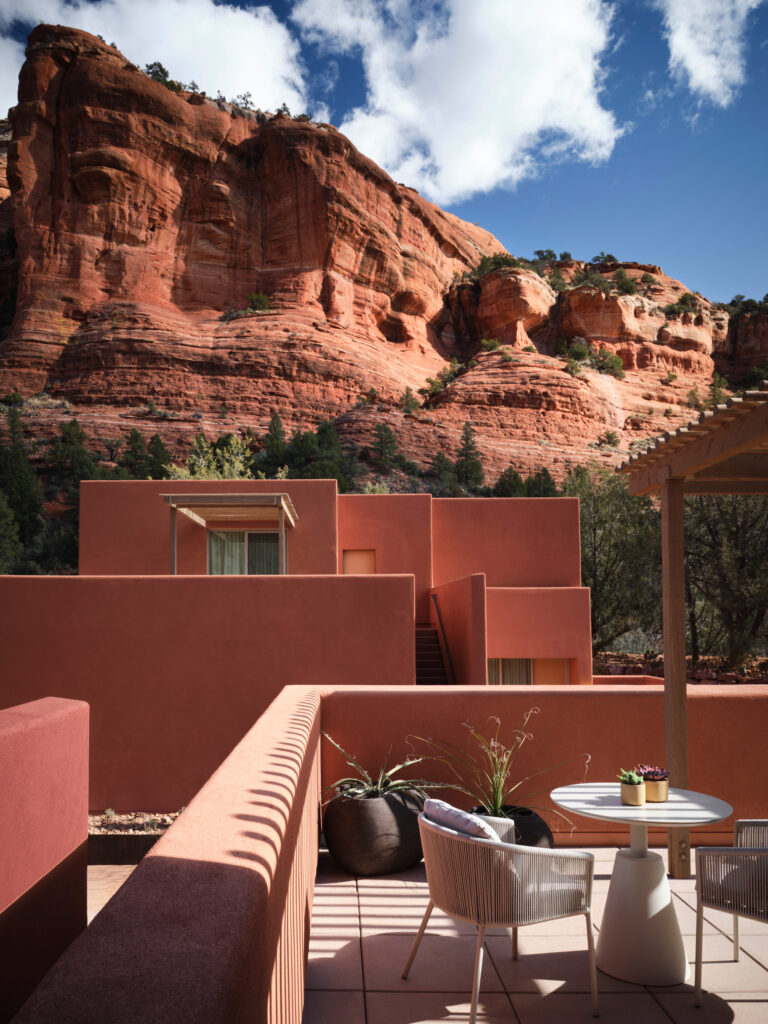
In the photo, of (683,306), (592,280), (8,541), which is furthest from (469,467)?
(683,306)

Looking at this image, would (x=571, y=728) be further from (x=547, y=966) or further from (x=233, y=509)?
(x=233, y=509)

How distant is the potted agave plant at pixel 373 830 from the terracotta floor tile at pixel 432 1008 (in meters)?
1.19

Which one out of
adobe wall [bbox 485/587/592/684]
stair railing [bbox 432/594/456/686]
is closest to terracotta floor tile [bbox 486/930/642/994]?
stair railing [bbox 432/594/456/686]

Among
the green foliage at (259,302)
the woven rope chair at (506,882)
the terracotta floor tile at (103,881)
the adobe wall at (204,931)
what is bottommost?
the terracotta floor tile at (103,881)

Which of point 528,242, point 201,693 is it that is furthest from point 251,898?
point 528,242

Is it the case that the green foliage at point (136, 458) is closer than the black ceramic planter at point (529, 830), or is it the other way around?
the black ceramic planter at point (529, 830)

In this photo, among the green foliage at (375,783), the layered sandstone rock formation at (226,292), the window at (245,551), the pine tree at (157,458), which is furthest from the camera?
the layered sandstone rock formation at (226,292)

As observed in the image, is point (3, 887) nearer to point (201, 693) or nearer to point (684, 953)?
point (684, 953)

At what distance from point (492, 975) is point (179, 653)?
6.04 meters

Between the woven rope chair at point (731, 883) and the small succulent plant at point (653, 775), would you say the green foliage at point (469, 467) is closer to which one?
the small succulent plant at point (653, 775)

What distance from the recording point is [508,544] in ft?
48.9

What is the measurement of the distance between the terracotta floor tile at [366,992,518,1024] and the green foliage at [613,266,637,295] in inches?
2125

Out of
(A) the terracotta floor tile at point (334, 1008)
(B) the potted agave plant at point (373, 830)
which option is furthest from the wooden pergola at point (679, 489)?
(A) the terracotta floor tile at point (334, 1008)

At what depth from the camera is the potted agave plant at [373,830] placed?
4.02m
